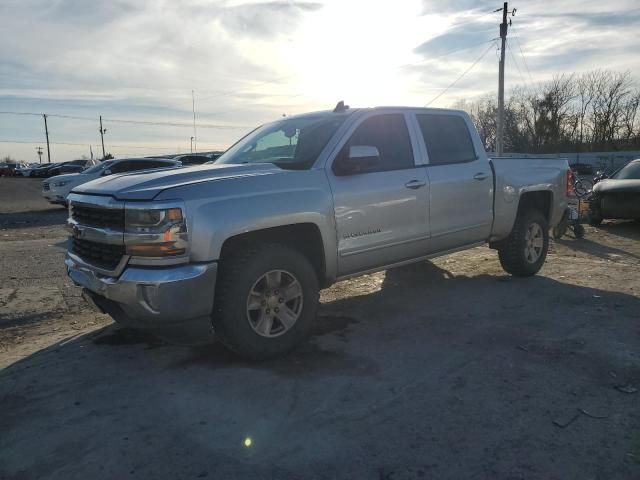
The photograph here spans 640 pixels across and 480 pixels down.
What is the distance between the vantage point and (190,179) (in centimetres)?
387

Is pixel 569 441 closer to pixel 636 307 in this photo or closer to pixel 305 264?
pixel 305 264

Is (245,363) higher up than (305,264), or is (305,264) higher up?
(305,264)

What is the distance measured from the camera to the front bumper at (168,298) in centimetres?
350

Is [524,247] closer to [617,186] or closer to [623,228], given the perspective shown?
[617,186]

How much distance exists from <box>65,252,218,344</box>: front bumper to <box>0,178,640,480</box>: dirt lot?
39 centimetres

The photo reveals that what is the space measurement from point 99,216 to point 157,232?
0.67 meters

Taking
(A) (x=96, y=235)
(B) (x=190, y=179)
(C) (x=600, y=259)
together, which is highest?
(B) (x=190, y=179)

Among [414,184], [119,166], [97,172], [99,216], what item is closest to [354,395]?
[99,216]

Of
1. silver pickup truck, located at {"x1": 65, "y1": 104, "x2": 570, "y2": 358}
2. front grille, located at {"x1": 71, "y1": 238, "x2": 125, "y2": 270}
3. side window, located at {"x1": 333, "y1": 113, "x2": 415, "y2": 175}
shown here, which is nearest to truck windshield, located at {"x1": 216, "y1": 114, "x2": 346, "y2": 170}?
silver pickup truck, located at {"x1": 65, "y1": 104, "x2": 570, "y2": 358}

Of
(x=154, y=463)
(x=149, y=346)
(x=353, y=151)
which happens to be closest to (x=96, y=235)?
(x=149, y=346)

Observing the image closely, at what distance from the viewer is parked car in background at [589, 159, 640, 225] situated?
10867 millimetres

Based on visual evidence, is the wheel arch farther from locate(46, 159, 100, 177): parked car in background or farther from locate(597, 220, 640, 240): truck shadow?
locate(46, 159, 100, 177): parked car in background

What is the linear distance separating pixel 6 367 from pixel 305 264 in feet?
8.00

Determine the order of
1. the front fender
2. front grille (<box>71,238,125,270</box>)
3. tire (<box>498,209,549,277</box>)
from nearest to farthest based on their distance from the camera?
the front fender < front grille (<box>71,238,125,270</box>) < tire (<box>498,209,549,277</box>)
